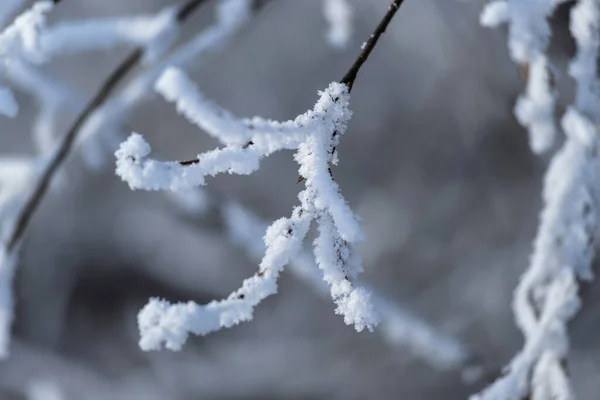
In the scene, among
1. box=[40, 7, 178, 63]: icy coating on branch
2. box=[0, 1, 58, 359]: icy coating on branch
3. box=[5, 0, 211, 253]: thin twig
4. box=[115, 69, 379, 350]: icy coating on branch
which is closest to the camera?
box=[115, 69, 379, 350]: icy coating on branch

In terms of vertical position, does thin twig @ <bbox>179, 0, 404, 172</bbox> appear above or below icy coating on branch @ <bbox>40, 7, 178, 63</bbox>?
below

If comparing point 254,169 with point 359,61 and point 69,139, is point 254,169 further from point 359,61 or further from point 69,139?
point 69,139

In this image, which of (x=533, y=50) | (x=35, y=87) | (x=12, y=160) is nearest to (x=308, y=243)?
(x=35, y=87)

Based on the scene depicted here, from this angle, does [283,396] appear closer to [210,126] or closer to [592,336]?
[592,336]

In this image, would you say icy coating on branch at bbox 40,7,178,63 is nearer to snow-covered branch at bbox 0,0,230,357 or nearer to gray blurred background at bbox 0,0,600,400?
snow-covered branch at bbox 0,0,230,357

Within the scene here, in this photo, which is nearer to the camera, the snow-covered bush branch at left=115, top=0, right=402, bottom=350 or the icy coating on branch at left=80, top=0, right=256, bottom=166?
the snow-covered bush branch at left=115, top=0, right=402, bottom=350

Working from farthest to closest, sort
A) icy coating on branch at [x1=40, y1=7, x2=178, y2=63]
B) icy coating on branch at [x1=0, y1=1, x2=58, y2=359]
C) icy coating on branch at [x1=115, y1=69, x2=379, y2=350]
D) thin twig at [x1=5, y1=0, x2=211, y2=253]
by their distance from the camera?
icy coating on branch at [x1=40, y1=7, x2=178, y2=63]
thin twig at [x1=5, y1=0, x2=211, y2=253]
icy coating on branch at [x1=0, y1=1, x2=58, y2=359]
icy coating on branch at [x1=115, y1=69, x2=379, y2=350]

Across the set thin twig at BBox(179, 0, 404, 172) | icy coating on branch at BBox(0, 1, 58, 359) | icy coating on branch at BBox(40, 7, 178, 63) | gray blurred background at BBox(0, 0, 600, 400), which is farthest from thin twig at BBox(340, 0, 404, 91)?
gray blurred background at BBox(0, 0, 600, 400)

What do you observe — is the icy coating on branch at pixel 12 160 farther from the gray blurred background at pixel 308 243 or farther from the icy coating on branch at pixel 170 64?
the gray blurred background at pixel 308 243
